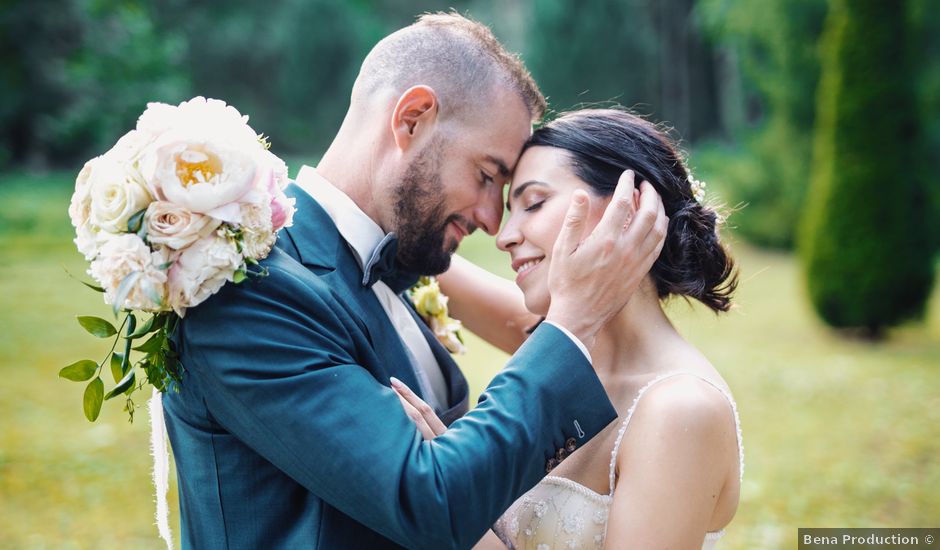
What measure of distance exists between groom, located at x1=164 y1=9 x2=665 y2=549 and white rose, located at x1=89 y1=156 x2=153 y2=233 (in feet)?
0.94

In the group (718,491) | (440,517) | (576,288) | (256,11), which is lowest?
(256,11)

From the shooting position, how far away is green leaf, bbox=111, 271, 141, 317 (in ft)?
6.80

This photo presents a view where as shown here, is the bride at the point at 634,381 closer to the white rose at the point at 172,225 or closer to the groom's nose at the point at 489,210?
the groom's nose at the point at 489,210

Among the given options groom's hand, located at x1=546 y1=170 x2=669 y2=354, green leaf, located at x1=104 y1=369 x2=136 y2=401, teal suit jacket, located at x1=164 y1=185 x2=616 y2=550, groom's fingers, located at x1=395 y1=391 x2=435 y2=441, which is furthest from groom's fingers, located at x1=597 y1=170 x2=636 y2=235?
green leaf, located at x1=104 y1=369 x2=136 y2=401

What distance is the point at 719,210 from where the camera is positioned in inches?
135

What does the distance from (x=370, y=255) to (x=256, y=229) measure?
0.58m

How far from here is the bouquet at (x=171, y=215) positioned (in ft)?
6.90

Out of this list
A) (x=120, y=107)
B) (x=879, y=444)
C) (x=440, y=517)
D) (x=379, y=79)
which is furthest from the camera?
(x=120, y=107)

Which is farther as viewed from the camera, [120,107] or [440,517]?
[120,107]

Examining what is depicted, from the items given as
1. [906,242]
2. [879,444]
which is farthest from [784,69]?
[879,444]

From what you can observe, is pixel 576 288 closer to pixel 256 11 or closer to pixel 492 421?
pixel 492 421

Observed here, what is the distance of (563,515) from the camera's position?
2830mm

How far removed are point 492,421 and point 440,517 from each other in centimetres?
26

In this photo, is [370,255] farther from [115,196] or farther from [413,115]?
[115,196]
